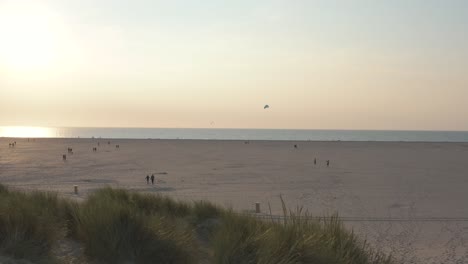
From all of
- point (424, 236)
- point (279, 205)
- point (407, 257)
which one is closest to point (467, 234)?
point (424, 236)

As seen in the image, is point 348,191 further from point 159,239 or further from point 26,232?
point 26,232

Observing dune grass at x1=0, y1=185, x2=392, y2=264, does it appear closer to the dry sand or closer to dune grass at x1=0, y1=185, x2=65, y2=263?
dune grass at x1=0, y1=185, x2=65, y2=263

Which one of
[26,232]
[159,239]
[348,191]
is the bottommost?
[348,191]

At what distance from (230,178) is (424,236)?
54.6ft

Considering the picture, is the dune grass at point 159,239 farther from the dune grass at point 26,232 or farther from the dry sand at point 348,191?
the dry sand at point 348,191

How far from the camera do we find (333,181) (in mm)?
27141

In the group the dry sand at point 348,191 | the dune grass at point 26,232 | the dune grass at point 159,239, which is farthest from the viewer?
the dry sand at point 348,191

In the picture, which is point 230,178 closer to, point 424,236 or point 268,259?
point 424,236

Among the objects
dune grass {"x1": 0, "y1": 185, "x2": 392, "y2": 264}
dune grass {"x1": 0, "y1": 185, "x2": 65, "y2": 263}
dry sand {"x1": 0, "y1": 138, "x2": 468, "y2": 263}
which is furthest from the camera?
dry sand {"x1": 0, "y1": 138, "x2": 468, "y2": 263}

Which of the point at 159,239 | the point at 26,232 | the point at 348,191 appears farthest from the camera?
the point at 348,191

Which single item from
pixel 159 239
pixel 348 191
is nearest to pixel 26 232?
pixel 159 239

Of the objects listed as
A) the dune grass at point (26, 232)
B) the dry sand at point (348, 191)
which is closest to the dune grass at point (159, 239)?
the dune grass at point (26, 232)

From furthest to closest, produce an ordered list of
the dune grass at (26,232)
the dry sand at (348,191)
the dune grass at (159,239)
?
1. the dry sand at (348,191)
2. the dune grass at (159,239)
3. the dune grass at (26,232)

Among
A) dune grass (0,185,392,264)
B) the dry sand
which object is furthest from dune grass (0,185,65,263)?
the dry sand
